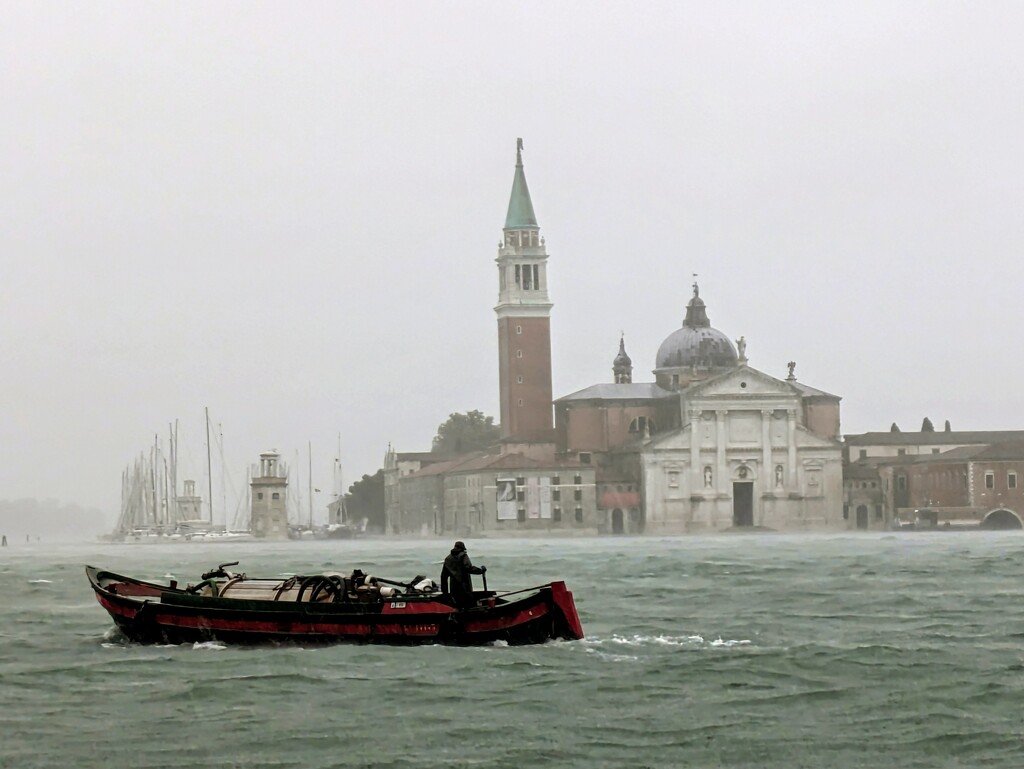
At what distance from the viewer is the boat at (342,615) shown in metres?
28.7

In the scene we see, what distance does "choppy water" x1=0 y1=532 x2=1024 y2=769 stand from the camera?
20.7 metres

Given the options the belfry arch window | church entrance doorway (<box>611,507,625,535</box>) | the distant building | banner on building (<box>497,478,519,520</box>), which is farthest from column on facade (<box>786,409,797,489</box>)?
banner on building (<box>497,478,519,520</box>)

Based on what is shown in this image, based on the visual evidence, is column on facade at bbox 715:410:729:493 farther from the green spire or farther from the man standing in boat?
the man standing in boat

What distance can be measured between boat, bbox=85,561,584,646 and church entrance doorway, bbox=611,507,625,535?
3322 inches

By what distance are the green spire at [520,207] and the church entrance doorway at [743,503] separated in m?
21.0

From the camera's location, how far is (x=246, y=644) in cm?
2972

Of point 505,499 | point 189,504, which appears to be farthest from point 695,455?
point 189,504

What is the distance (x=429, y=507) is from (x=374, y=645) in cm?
9277

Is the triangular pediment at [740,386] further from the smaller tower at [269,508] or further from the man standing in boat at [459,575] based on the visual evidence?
the man standing in boat at [459,575]

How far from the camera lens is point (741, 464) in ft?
377

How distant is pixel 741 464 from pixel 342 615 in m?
87.1

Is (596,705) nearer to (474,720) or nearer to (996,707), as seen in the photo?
(474,720)

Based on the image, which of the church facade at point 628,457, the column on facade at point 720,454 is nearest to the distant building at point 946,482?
the church facade at point 628,457

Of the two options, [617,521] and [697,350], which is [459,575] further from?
[697,350]
